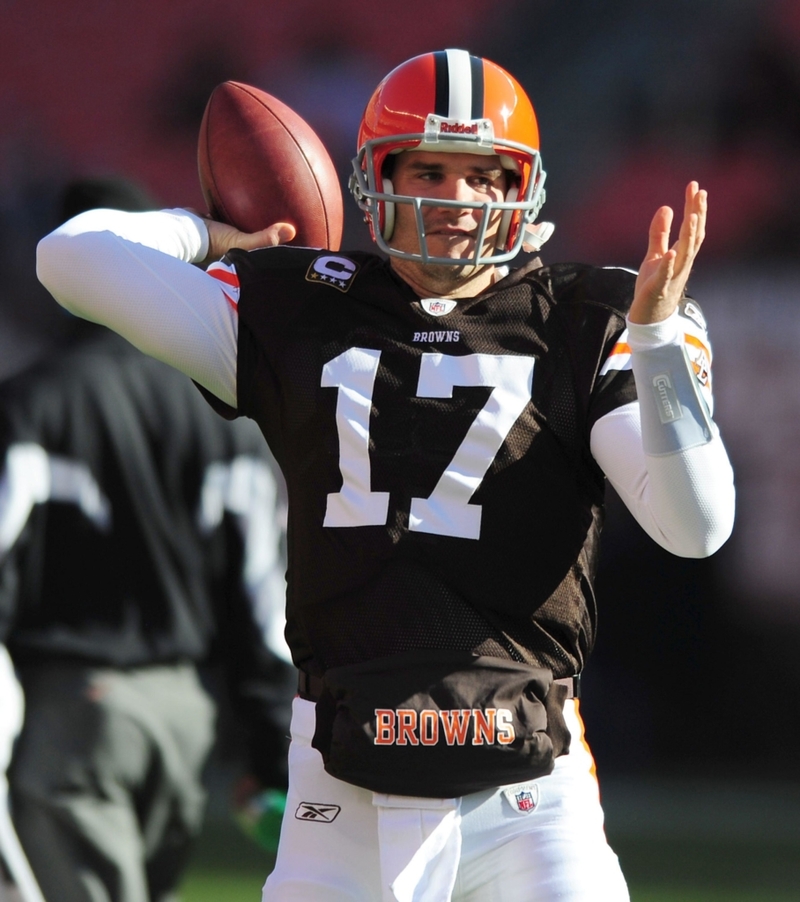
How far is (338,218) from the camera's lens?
2.37 metres

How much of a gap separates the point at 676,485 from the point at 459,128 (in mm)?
625

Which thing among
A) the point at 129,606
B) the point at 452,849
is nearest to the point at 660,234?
the point at 452,849

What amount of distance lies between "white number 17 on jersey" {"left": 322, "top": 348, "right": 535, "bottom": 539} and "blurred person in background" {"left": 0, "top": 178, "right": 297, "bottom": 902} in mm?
1511

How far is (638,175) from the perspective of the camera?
3904 mm

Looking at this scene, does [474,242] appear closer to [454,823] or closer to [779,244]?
[454,823]

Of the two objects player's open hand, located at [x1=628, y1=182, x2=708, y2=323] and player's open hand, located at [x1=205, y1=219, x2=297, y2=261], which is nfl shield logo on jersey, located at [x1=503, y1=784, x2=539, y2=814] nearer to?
player's open hand, located at [x1=628, y1=182, x2=708, y2=323]

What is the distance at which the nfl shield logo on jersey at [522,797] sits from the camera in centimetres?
166

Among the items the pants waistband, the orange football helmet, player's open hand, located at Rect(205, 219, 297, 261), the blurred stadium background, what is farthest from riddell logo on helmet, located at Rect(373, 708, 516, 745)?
the blurred stadium background

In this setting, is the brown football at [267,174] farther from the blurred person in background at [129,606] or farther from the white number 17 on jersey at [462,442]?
the blurred person in background at [129,606]

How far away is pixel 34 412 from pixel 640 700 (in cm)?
181

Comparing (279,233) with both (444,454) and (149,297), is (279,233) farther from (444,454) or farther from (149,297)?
(444,454)

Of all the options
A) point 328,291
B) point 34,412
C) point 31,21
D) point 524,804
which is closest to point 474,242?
point 328,291

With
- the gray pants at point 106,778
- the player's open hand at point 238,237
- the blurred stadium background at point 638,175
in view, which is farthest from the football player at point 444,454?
the blurred stadium background at point 638,175

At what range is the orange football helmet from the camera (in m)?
1.93
